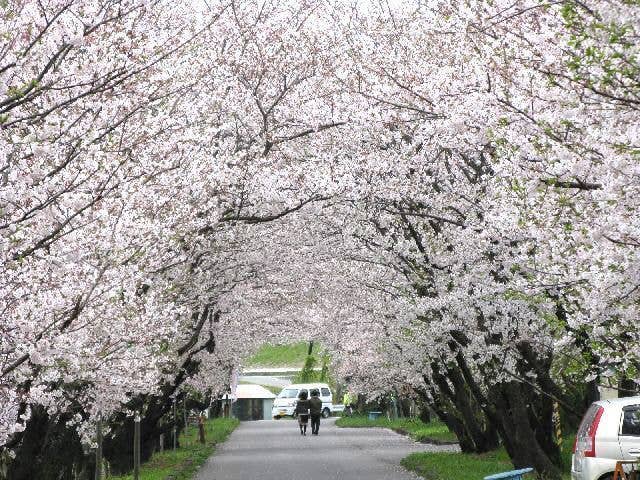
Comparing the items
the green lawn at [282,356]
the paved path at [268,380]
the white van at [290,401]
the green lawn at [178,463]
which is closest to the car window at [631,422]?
the green lawn at [178,463]

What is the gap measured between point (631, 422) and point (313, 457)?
16.2m

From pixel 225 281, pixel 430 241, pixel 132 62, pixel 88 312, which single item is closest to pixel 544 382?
pixel 430 241

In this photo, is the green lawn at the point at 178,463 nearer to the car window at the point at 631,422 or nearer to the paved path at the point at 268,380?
the car window at the point at 631,422

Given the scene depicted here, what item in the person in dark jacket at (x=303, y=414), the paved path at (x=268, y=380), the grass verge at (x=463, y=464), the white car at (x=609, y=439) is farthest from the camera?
the paved path at (x=268, y=380)

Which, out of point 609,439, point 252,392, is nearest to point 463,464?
point 609,439

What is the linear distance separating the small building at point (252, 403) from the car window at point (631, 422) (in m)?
62.9

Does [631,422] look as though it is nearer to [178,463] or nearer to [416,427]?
[178,463]

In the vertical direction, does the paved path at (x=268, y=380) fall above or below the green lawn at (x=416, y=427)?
above

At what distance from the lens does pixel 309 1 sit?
18203mm

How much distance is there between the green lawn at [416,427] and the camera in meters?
36.3

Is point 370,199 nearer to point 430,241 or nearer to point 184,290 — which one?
point 430,241

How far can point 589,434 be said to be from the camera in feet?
41.2

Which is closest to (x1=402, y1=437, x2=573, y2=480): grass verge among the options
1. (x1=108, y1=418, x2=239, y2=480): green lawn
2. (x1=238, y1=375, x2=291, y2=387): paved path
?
(x1=108, y1=418, x2=239, y2=480): green lawn

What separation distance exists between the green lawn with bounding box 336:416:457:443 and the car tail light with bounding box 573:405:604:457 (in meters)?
21.8
